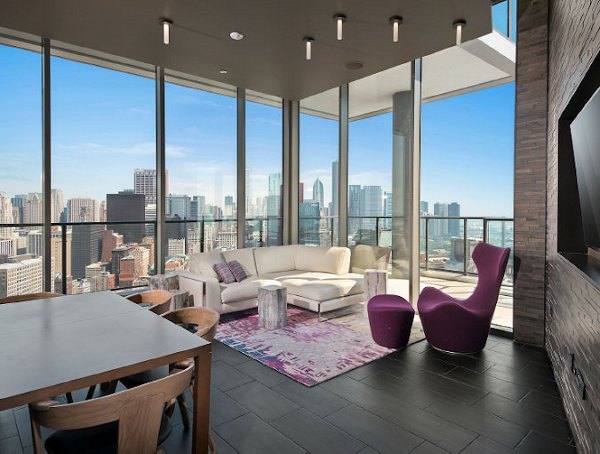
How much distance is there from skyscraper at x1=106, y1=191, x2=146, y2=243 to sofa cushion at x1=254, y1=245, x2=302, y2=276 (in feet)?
5.63

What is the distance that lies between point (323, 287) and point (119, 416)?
357cm

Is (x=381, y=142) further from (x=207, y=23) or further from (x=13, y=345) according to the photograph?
(x=13, y=345)

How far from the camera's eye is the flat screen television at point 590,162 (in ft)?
6.51

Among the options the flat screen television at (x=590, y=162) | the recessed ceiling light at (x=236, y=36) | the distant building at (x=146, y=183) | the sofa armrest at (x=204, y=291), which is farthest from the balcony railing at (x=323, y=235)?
the recessed ceiling light at (x=236, y=36)

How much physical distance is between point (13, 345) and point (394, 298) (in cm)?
329

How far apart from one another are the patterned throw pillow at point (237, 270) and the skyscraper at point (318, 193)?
1.87 metres

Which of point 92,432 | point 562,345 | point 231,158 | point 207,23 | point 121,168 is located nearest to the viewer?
point 92,432

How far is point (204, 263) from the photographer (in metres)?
5.26

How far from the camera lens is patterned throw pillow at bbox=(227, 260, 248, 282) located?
17.3ft

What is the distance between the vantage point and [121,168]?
5.40 metres

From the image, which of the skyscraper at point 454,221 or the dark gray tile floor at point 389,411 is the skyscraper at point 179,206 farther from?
the skyscraper at point 454,221

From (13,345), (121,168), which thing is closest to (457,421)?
(13,345)

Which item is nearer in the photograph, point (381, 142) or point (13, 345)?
point (13, 345)

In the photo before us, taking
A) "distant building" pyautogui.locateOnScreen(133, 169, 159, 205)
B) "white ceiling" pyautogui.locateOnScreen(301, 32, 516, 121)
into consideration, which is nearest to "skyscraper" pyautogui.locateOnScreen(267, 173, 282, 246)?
"white ceiling" pyautogui.locateOnScreen(301, 32, 516, 121)
